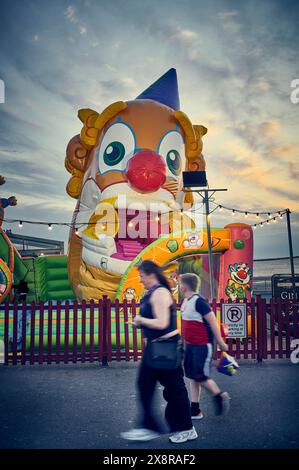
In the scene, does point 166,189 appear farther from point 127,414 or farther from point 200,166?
point 127,414

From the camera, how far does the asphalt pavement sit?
3.46 m

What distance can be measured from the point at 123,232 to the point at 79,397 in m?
6.54

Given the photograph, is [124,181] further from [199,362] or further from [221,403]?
[221,403]

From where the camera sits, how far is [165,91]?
501 inches

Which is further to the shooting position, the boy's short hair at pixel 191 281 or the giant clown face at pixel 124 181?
the giant clown face at pixel 124 181

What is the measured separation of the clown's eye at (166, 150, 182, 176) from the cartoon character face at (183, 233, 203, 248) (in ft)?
8.33

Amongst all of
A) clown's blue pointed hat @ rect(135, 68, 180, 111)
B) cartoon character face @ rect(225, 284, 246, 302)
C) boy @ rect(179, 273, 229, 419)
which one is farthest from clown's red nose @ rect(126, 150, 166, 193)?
boy @ rect(179, 273, 229, 419)

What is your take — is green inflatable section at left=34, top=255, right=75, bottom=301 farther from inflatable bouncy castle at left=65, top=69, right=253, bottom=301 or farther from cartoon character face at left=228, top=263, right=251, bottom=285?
cartoon character face at left=228, top=263, right=251, bottom=285

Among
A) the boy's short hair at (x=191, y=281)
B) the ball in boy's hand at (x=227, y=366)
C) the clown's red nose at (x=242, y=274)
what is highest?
the clown's red nose at (x=242, y=274)

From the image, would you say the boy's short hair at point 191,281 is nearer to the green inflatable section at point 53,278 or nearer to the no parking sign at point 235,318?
the no parking sign at point 235,318

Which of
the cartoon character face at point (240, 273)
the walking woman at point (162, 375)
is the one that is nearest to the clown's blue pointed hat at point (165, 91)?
the cartoon character face at point (240, 273)

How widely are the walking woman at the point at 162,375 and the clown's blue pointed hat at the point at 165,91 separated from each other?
10.4 m

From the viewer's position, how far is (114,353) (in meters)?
7.17

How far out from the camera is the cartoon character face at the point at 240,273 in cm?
1023
